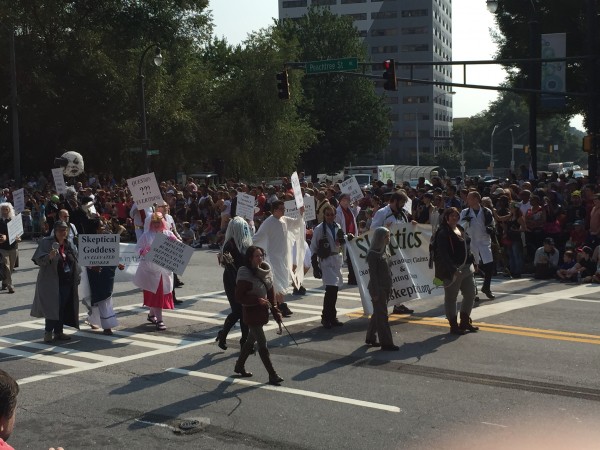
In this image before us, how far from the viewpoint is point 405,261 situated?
13.9 meters

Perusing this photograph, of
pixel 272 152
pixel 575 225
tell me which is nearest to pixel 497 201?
pixel 575 225

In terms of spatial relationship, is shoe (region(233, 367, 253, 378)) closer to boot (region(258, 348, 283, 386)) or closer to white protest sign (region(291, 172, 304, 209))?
boot (region(258, 348, 283, 386))

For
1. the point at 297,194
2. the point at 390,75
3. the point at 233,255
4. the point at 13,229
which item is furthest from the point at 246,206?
the point at 390,75

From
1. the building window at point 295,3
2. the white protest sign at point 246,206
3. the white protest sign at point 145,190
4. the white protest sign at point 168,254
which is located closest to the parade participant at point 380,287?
the white protest sign at point 168,254

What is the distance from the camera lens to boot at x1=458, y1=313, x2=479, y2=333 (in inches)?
485

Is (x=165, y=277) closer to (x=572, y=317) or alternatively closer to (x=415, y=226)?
(x=415, y=226)

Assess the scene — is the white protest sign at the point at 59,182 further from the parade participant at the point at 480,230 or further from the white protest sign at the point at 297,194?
the parade participant at the point at 480,230

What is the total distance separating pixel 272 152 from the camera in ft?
176

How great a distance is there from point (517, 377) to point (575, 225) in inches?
350

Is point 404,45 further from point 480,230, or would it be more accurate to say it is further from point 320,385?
point 320,385

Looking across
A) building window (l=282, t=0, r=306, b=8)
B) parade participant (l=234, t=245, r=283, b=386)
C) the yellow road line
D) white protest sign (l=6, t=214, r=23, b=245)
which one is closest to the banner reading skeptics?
the yellow road line

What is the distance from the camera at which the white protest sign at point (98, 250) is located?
1261 centimetres

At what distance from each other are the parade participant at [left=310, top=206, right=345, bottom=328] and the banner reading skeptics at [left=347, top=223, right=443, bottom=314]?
28 centimetres

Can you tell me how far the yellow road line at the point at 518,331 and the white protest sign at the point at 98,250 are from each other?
4.08 metres
